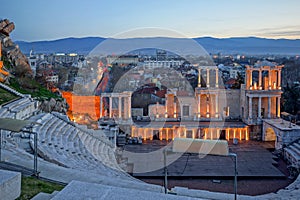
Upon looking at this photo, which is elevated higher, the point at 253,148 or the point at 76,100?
the point at 76,100

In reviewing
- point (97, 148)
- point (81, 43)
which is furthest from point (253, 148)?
point (81, 43)

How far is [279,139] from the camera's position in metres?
21.1

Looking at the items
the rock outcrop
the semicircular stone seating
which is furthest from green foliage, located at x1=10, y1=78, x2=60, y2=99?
the semicircular stone seating

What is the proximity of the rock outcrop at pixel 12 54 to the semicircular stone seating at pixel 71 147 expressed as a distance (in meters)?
9.06

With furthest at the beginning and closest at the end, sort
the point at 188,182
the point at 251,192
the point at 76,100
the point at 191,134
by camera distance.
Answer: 1. the point at 76,100
2. the point at 191,134
3. the point at 188,182
4. the point at 251,192

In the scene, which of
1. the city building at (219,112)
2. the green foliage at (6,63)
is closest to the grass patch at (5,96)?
the green foliage at (6,63)

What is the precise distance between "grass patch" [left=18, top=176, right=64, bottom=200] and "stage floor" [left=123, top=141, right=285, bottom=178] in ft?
30.6

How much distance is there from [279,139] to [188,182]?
9271 mm

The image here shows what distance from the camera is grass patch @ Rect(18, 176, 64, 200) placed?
509cm

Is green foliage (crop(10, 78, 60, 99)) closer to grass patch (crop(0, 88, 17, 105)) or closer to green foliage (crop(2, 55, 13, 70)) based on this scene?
green foliage (crop(2, 55, 13, 70))

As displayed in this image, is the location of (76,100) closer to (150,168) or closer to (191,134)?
(191,134)

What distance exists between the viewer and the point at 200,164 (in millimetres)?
17266

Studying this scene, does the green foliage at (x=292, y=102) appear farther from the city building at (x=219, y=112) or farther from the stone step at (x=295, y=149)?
the stone step at (x=295, y=149)

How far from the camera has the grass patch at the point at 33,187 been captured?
16.7 feet
